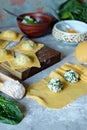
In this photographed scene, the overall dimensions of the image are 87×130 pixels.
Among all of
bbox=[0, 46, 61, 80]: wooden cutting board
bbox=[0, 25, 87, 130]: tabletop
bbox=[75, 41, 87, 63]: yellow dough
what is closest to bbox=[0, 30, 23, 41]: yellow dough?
bbox=[0, 46, 61, 80]: wooden cutting board

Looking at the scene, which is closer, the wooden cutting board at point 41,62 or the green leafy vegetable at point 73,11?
the wooden cutting board at point 41,62

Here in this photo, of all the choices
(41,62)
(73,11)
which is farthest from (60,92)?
(73,11)

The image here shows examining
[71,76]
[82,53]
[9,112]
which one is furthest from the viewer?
[82,53]

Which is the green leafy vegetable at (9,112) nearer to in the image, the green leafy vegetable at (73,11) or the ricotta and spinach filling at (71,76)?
the ricotta and spinach filling at (71,76)

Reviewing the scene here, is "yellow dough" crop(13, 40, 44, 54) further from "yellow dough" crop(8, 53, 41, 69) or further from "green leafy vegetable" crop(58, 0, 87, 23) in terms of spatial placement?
"green leafy vegetable" crop(58, 0, 87, 23)

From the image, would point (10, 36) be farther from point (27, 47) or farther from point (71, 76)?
point (71, 76)

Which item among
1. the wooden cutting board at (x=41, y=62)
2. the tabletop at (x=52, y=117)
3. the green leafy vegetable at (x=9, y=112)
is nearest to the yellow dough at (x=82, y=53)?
the wooden cutting board at (x=41, y=62)

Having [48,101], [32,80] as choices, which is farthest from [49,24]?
[48,101]

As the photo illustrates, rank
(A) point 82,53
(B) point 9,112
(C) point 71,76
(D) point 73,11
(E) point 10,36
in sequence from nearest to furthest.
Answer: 1. (B) point 9,112
2. (C) point 71,76
3. (A) point 82,53
4. (E) point 10,36
5. (D) point 73,11
